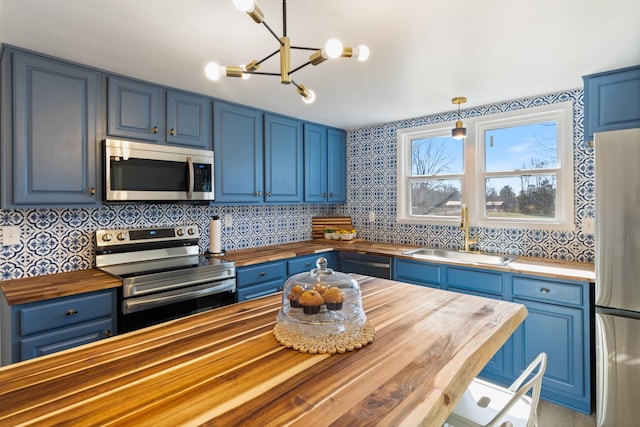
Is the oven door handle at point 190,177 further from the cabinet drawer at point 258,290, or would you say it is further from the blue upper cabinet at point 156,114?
the cabinet drawer at point 258,290

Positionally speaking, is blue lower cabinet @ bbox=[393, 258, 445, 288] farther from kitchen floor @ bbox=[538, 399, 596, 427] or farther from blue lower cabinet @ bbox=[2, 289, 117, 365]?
blue lower cabinet @ bbox=[2, 289, 117, 365]

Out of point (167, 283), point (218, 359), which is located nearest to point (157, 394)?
point (218, 359)

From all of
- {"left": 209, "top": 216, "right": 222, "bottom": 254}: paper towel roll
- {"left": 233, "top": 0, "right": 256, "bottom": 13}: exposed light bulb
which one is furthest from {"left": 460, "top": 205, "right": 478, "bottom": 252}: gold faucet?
{"left": 233, "top": 0, "right": 256, "bottom": 13}: exposed light bulb

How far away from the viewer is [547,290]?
2299 millimetres

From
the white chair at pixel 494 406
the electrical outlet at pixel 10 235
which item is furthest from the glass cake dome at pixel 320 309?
the electrical outlet at pixel 10 235

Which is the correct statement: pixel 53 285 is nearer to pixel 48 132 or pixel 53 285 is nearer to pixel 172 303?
pixel 172 303

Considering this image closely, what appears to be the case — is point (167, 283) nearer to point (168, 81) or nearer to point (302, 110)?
point (168, 81)

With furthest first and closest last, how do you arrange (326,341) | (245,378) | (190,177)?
(190,177)
(326,341)
(245,378)

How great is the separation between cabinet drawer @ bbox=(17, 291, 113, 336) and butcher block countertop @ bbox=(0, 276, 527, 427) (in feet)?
3.23

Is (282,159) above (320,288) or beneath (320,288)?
above

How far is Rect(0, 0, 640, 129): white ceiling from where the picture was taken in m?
1.53

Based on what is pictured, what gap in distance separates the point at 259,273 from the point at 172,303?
0.76m

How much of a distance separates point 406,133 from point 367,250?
1.39m

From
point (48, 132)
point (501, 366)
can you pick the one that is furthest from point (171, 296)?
point (501, 366)
